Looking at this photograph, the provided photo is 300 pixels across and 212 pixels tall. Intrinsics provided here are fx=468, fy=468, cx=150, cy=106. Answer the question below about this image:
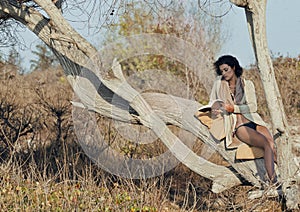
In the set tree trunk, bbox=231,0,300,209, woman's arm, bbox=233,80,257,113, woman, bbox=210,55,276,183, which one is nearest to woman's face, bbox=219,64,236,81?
woman, bbox=210,55,276,183

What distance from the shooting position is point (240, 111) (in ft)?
16.9

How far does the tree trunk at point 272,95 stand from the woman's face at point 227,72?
927 mm

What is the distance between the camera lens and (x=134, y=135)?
7.24m

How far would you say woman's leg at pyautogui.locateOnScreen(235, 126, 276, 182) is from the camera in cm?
490

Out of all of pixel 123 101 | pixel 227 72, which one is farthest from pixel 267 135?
pixel 123 101

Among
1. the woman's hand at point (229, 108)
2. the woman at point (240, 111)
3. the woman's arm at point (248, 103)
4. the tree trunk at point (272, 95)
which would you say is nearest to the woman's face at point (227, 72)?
the woman at point (240, 111)

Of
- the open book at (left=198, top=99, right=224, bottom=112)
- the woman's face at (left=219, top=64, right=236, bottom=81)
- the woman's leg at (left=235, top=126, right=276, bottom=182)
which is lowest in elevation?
the woman's leg at (left=235, top=126, right=276, bottom=182)

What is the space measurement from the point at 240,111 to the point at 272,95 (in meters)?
0.72

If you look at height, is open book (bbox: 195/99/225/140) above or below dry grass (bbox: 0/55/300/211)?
above

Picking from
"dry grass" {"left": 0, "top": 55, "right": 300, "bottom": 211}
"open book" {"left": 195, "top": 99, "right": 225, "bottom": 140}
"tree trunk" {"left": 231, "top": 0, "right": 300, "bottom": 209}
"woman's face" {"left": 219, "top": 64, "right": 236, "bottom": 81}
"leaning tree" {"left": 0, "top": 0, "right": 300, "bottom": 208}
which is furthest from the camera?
"woman's face" {"left": 219, "top": 64, "right": 236, "bottom": 81}

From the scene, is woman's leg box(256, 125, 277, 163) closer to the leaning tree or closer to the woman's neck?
the leaning tree

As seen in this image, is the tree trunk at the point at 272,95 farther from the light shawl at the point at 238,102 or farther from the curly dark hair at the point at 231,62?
the curly dark hair at the point at 231,62

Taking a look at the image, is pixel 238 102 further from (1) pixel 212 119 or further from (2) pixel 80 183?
(2) pixel 80 183

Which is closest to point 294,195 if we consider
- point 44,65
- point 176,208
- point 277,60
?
point 176,208
